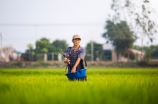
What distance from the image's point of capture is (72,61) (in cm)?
496

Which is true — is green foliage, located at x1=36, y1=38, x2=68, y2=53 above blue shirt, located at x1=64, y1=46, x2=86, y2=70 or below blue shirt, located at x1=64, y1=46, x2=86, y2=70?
above

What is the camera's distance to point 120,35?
Result: 28000 millimetres

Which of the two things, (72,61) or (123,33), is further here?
(123,33)

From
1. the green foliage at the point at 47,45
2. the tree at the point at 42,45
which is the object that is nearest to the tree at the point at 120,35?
the green foliage at the point at 47,45

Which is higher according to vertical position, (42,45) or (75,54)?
(42,45)

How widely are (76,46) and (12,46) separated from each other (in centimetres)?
2307

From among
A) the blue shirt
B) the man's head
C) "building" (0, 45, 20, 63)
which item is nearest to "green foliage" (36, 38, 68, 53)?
"building" (0, 45, 20, 63)

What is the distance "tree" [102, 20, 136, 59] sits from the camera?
91.1 ft

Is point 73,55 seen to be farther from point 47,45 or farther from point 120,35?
point 120,35

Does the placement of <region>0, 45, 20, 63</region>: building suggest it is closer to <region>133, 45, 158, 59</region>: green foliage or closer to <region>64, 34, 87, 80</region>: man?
<region>133, 45, 158, 59</region>: green foliage

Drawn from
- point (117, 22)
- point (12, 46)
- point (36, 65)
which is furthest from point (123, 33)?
point (12, 46)

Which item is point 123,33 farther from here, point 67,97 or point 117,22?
point 67,97

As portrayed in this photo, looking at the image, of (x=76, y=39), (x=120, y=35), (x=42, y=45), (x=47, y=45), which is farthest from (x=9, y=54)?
(x=76, y=39)

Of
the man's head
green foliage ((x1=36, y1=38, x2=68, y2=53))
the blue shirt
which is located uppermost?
green foliage ((x1=36, y1=38, x2=68, y2=53))
